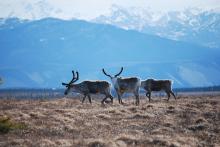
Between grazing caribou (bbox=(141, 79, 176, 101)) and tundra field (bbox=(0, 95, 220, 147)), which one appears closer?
tundra field (bbox=(0, 95, 220, 147))

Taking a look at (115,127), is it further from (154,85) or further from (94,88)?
(154,85)

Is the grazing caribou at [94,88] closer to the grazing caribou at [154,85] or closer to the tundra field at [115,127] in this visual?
the grazing caribou at [154,85]

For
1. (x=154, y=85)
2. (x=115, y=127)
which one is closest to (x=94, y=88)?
(x=154, y=85)

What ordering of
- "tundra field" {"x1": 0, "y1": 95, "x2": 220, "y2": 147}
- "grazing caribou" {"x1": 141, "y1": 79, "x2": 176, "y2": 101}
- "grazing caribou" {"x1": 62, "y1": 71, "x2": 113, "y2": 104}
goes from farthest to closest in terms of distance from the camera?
1. "grazing caribou" {"x1": 141, "y1": 79, "x2": 176, "y2": 101}
2. "grazing caribou" {"x1": 62, "y1": 71, "x2": 113, "y2": 104}
3. "tundra field" {"x1": 0, "y1": 95, "x2": 220, "y2": 147}

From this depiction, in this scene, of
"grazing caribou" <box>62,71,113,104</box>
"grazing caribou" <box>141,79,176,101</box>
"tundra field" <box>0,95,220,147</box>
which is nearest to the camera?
"tundra field" <box>0,95,220,147</box>

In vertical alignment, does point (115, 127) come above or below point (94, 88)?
below

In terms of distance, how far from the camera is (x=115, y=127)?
25.2 metres

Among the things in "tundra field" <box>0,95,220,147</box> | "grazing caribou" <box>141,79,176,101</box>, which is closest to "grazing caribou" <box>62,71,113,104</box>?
"grazing caribou" <box>141,79,176,101</box>

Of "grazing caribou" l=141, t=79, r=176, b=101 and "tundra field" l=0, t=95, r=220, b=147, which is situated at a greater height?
"grazing caribou" l=141, t=79, r=176, b=101

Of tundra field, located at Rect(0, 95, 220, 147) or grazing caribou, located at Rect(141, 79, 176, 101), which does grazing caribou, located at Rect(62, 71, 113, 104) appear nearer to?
grazing caribou, located at Rect(141, 79, 176, 101)

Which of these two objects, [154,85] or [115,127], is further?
[154,85]

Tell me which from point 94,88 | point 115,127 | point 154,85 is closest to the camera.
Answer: point 115,127

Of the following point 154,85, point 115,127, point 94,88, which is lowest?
point 115,127

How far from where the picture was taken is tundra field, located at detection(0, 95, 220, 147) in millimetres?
21094
